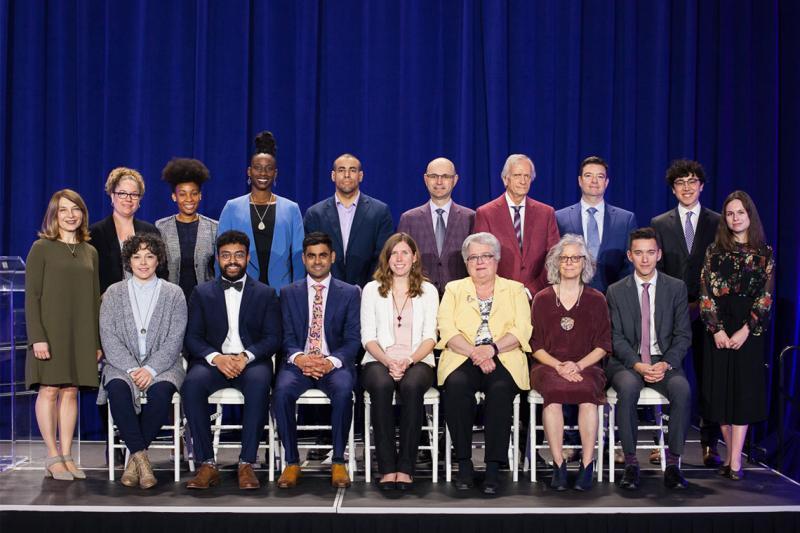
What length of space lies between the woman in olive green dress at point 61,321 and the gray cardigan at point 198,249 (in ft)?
1.53

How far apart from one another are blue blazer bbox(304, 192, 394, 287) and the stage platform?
52.9 inches

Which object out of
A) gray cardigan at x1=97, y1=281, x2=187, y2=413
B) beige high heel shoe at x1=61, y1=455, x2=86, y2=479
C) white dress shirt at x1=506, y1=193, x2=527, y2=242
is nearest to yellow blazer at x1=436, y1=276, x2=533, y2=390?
white dress shirt at x1=506, y1=193, x2=527, y2=242

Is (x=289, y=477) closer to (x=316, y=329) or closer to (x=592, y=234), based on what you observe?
(x=316, y=329)

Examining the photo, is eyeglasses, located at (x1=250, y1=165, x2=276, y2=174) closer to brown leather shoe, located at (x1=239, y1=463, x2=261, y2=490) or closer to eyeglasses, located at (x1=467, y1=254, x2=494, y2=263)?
eyeglasses, located at (x1=467, y1=254, x2=494, y2=263)

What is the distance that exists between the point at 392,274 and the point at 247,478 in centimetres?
128

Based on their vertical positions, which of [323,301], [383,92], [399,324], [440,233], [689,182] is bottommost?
[399,324]

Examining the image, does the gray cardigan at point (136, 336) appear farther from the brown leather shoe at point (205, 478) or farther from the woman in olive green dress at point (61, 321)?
the brown leather shoe at point (205, 478)

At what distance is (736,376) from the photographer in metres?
4.71

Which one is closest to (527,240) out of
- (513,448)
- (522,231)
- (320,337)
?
(522,231)

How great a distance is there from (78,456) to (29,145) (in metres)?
2.34

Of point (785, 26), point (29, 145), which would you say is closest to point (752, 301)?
point (785, 26)

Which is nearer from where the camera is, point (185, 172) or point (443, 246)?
point (443, 246)

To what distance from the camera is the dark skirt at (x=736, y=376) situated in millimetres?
4664

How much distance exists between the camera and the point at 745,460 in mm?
5145
